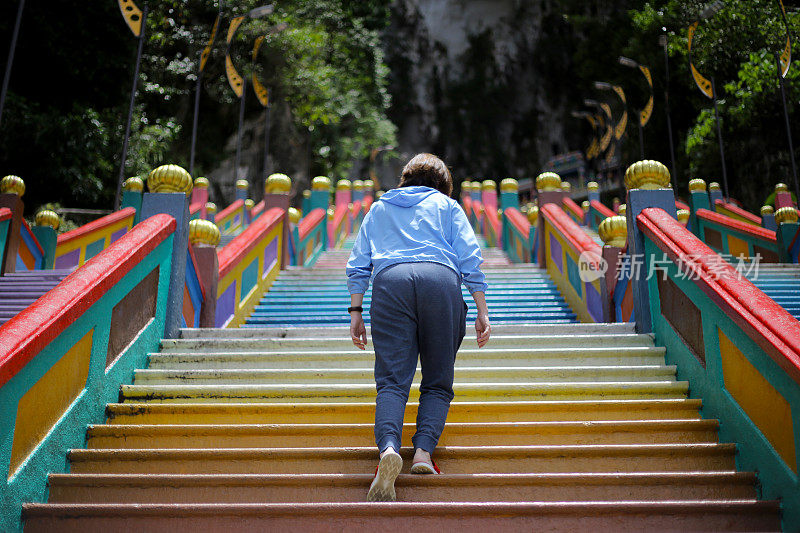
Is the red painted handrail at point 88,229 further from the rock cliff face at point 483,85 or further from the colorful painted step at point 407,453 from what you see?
the rock cliff face at point 483,85

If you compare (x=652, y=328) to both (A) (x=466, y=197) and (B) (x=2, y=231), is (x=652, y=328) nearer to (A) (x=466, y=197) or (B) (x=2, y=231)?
(B) (x=2, y=231)

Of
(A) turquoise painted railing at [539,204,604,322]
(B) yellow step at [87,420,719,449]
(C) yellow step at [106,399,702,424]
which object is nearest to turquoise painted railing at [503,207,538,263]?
(A) turquoise painted railing at [539,204,604,322]

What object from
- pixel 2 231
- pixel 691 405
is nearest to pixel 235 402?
pixel 691 405

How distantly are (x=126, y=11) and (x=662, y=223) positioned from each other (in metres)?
11.3

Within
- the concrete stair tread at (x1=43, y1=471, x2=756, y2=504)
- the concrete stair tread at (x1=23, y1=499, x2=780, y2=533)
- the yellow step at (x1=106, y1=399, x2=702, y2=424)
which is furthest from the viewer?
the yellow step at (x1=106, y1=399, x2=702, y2=424)

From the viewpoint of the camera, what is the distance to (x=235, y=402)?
10.5 ft

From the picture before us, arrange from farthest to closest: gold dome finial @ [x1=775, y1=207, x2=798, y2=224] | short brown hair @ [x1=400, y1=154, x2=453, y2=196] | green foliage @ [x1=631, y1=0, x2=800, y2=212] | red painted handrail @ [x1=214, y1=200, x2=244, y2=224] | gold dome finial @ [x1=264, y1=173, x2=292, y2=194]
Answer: green foliage @ [x1=631, y1=0, x2=800, y2=212], red painted handrail @ [x1=214, y1=200, x2=244, y2=224], gold dome finial @ [x1=775, y1=207, x2=798, y2=224], gold dome finial @ [x1=264, y1=173, x2=292, y2=194], short brown hair @ [x1=400, y1=154, x2=453, y2=196]

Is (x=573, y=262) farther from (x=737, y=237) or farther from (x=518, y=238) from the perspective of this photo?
(x=737, y=237)

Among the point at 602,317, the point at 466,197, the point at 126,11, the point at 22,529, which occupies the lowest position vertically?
the point at 22,529

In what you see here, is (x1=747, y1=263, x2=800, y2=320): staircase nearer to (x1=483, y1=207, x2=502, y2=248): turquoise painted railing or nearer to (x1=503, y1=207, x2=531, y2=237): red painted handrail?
(x1=503, y1=207, x2=531, y2=237): red painted handrail

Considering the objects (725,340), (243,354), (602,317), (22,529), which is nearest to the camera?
(22,529)

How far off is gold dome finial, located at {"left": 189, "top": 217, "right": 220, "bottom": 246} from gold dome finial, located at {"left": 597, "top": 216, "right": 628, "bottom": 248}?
9.71ft

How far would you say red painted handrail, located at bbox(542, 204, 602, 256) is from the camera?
5.50 m

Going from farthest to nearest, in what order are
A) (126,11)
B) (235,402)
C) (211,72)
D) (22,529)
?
(211,72), (126,11), (235,402), (22,529)
